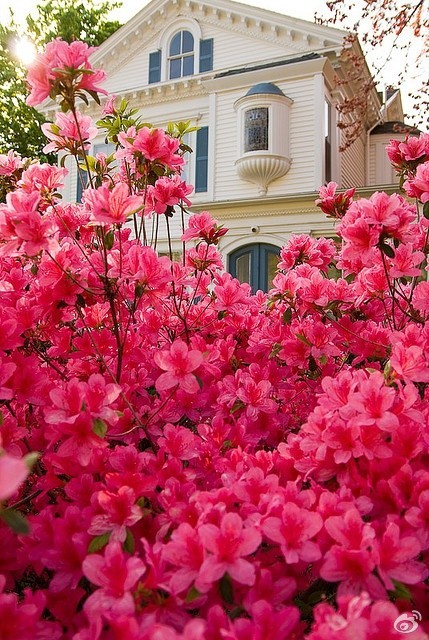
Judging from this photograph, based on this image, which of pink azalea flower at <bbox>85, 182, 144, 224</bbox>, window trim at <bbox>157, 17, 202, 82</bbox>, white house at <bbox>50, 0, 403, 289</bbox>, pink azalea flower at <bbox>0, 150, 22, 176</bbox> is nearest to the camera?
pink azalea flower at <bbox>85, 182, 144, 224</bbox>

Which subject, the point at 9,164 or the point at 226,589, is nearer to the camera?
the point at 226,589

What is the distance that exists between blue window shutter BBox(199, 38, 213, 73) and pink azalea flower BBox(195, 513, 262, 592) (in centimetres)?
1414

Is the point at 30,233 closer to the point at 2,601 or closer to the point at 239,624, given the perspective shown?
the point at 2,601

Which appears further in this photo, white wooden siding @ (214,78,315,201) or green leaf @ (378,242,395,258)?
white wooden siding @ (214,78,315,201)

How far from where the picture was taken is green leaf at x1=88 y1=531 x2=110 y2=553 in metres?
1.02

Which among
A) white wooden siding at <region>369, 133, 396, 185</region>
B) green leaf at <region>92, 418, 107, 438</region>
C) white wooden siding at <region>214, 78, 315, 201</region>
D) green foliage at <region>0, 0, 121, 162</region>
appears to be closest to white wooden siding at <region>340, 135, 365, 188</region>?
white wooden siding at <region>369, 133, 396, 185</region>

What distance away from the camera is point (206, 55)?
1360 cm

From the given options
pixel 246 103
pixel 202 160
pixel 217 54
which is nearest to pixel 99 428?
pixel 246 103

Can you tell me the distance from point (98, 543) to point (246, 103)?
12.4 metres

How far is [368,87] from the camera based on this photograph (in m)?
7.81

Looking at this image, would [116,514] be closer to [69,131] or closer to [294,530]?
[294,530]

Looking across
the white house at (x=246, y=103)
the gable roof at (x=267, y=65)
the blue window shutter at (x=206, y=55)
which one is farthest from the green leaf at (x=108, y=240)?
the blue window shutter at (x=206, y=55)

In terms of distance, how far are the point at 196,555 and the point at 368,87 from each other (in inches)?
318

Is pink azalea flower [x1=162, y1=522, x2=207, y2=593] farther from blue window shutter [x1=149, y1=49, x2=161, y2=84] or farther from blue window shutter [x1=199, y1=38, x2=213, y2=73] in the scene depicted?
blue window shutter [x1=149, y1=49, x2=161, y2=84]
